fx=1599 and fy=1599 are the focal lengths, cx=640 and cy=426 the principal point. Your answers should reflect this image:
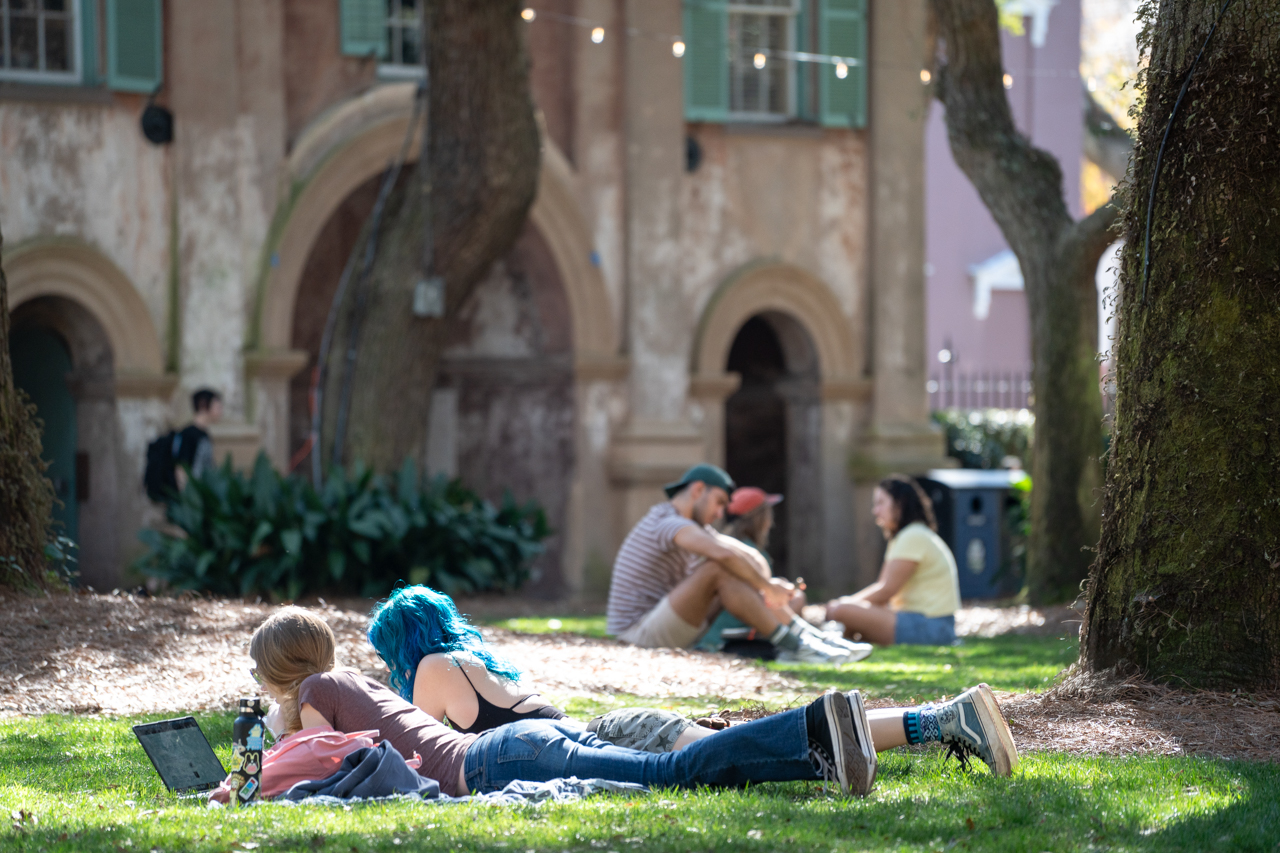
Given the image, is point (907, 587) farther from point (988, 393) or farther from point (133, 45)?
point (988, 393)

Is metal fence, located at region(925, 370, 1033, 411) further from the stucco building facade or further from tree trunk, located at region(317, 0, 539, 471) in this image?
tree trunk, located at region(317, 0, 539, 471)

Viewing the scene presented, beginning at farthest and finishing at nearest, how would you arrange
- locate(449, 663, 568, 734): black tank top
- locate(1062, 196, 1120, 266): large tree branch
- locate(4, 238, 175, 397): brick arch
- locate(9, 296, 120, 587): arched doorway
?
1. locate(9, 296, 120, 587): arched doorway
2. locate(4, 238, 175, 397): brick arch
3. locate(1062, 196, 1120, 266): large tree branch
4. locate(449, 663, 568, 734): black tank top

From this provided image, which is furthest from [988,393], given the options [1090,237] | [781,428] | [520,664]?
[520,664]

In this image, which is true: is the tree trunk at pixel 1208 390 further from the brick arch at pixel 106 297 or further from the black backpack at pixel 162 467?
the brick arch at pixel 106 297

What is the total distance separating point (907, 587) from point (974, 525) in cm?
630

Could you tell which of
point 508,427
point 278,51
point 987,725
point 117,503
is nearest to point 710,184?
point 508,427

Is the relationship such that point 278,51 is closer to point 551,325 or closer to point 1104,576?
point 551,325

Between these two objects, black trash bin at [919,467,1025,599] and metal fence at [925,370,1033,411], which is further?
metal fence at [925,370,1033,411]

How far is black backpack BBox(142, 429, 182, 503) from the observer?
1261 centimetres

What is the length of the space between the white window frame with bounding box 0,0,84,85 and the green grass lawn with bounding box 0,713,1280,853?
9.95 meters

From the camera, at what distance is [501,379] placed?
16812 millimetres

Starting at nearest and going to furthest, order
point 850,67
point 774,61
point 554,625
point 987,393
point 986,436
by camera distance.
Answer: point 554,625 < point 850,67 < point 774,61 < point 986,436 < point 987,393

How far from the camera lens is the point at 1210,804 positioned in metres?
4.66

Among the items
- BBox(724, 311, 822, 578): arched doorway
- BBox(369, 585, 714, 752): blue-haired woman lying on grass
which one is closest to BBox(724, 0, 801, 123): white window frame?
BBox(724, 311, 822, 578): arched doorway
